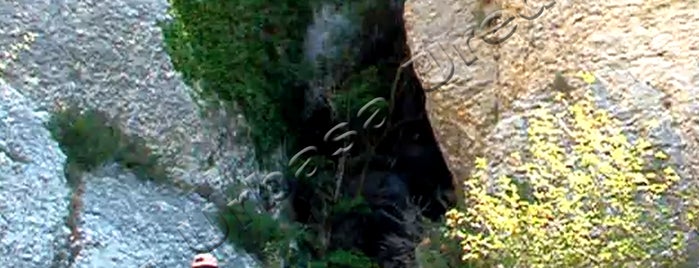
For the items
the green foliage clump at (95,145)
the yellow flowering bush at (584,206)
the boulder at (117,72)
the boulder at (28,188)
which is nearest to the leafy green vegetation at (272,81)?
the boulder at (117,72)

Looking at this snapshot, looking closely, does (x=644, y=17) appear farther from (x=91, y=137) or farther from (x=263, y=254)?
(x=91, y=137)

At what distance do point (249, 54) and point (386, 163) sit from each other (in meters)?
1.55

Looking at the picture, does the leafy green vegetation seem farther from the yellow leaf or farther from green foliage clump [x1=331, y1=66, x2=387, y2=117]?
the yellow leaf

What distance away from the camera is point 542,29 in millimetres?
8828

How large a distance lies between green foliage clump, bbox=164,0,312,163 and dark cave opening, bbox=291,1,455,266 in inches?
17.9

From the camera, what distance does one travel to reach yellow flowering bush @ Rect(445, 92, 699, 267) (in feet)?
24.5

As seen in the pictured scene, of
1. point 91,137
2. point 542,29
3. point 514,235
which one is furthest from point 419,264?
point 91,137

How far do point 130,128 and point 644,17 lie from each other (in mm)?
3416

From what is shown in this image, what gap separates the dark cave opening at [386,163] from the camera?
10.6m

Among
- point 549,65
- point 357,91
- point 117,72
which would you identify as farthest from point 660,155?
point 117,72

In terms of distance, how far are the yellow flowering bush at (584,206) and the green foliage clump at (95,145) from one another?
221cm

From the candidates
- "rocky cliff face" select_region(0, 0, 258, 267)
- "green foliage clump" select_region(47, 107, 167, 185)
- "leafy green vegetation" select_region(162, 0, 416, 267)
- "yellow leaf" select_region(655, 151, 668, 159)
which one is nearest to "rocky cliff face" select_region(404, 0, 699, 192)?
"yellow leaf" select_region(655, 151, 668, 159)

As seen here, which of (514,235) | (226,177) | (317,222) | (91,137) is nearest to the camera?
(514,235)

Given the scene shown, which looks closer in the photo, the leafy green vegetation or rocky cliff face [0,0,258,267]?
rocky cliff face [0,0,258,267]
